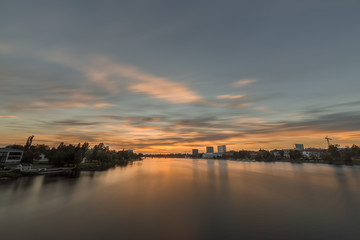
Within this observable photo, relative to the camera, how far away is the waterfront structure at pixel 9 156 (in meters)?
77.5

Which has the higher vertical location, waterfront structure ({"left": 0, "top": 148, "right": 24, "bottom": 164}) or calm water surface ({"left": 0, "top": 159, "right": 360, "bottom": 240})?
waterfront structure ({"left": 0, "top": 148, "right": 24, "bottom": 164})

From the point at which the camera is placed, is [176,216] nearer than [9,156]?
Yes

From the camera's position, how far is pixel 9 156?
80250 millimetres

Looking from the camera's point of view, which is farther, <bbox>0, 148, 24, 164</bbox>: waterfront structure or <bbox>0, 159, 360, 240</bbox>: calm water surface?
<bbox>0, 148, 24, 164</bbox>: waterfront structure

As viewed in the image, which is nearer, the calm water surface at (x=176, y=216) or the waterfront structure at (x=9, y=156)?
the calm water surface at (x=176, y=216)

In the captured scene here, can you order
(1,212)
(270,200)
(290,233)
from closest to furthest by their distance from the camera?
(290,233) < (1,212) < (270,200)

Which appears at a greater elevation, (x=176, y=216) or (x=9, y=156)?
(x=9, y=156)

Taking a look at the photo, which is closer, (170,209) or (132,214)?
(132,214)

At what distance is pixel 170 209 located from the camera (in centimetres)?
2720

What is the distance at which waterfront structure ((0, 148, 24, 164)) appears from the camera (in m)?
77.5

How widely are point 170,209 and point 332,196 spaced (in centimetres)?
3547

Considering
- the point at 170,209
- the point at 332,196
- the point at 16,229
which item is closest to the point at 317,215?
the point at 332,196

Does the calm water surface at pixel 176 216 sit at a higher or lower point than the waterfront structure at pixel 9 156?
lower

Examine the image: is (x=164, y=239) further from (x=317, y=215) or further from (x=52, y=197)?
(x=52, y=197)
